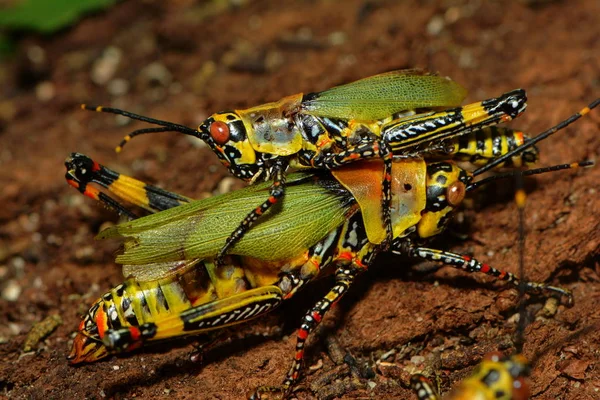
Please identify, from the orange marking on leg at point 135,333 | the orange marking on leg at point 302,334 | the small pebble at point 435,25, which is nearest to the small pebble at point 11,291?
the orange marking on leg at point 135,333

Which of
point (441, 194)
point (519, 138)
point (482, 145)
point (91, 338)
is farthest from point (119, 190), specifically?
point (519, 138)

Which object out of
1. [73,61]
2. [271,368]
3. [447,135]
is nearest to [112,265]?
[271,368]

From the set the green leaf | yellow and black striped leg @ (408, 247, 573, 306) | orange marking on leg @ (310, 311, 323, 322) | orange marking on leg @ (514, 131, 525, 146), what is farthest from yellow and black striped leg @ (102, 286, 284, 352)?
the green leaf

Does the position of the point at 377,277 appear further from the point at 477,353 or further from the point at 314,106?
the point at 314,106

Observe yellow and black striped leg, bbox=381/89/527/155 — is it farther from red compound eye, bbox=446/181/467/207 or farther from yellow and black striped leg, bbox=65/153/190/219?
yellow and black striped leg, bbox=65/153/190/219

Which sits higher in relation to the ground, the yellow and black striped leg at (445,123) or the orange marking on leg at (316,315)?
the yellow and black striped leg at (445,123)

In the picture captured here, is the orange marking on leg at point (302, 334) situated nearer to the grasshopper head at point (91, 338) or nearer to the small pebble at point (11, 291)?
the grasshopper head at point (91, 338)
